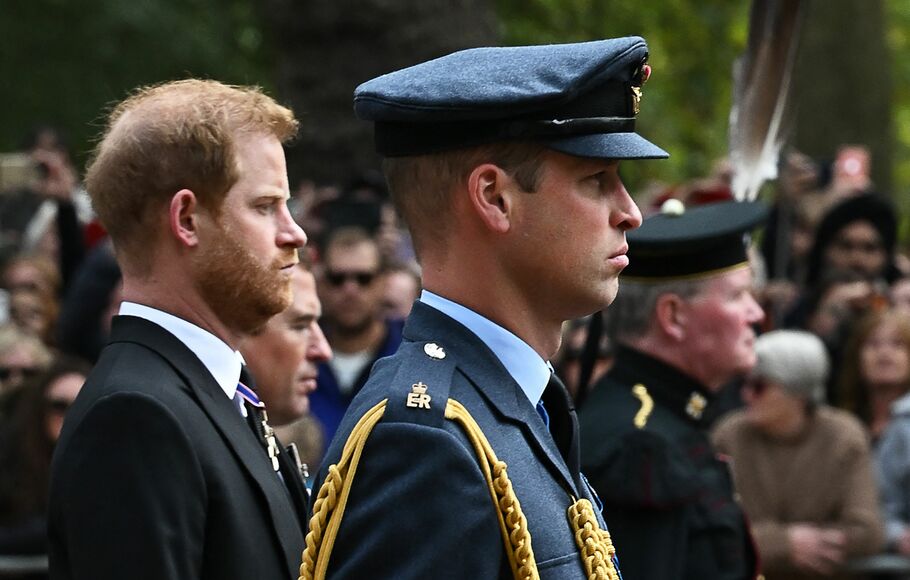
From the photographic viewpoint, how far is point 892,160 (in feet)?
50.6

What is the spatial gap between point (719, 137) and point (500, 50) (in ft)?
56.6

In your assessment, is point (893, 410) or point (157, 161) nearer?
point (157, 161)

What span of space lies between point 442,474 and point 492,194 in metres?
0.50

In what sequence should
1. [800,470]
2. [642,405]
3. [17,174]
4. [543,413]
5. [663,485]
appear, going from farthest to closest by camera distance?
[17,174] → [800,470] → [642,405] → [663,485] → [543,413]

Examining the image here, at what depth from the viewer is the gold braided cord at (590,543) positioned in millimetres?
2826

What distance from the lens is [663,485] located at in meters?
4.53

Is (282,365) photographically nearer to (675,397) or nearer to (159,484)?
(675,397)

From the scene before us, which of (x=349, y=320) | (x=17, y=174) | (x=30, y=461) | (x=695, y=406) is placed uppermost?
(x=17, y=174)

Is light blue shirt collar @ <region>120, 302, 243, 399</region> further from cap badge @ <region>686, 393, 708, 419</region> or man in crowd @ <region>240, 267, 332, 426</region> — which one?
cap badge @ <region>686, 393, 708, 419</region>

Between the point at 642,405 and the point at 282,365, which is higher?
the point at 282,365

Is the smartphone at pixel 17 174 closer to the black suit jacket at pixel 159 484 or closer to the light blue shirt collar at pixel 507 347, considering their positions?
the black suit jacket at pixel 159 484

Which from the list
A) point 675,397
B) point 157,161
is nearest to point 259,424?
point 157,161

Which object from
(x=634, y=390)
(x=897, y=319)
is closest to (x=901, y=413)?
(x=897, y=319)

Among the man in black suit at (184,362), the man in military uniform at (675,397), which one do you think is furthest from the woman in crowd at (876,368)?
the man in black suit at (184,362)
